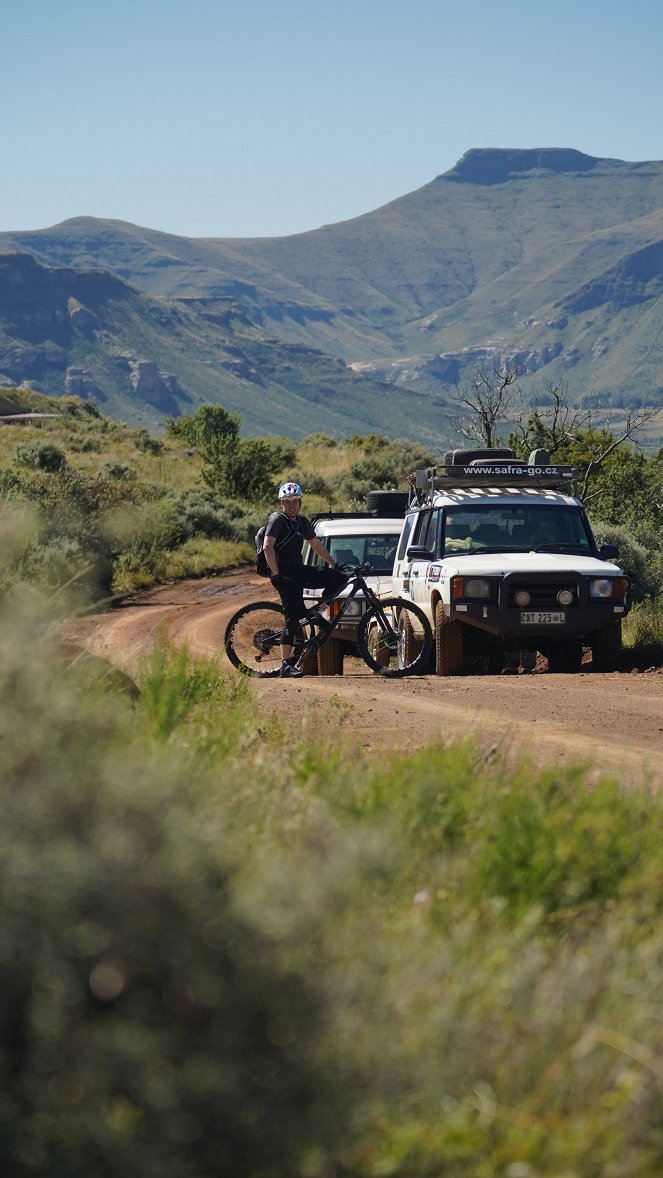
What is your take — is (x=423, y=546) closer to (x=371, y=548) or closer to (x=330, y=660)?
(x=330, y=660)

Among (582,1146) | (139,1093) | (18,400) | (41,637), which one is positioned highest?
(18,400)

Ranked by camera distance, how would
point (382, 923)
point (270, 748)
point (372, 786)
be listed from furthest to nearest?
point (270, 748)
point (372, 786)
point (382, 923)

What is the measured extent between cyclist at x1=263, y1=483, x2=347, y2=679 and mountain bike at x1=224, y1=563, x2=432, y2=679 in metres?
0.11

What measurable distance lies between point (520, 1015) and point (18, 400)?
77.2 meters

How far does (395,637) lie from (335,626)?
2.09 feet

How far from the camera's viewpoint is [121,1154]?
2.80 m

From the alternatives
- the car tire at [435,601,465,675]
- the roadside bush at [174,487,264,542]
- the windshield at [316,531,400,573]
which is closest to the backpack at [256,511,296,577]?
the car tire at [435,601,465,675]

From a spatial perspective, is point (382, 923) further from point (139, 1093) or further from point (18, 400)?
point (18, 400)

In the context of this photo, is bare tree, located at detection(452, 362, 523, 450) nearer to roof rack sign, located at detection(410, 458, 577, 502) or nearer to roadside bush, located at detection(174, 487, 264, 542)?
roadside bush, located at detection(174, 487, 264, 542)

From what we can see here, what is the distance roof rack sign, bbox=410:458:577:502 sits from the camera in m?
14.5

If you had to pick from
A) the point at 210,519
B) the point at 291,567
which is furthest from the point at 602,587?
the point at 210,519

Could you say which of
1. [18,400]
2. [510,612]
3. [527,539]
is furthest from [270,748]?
[18,400]

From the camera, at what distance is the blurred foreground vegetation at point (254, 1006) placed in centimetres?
285

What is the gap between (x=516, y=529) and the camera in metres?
14.4
